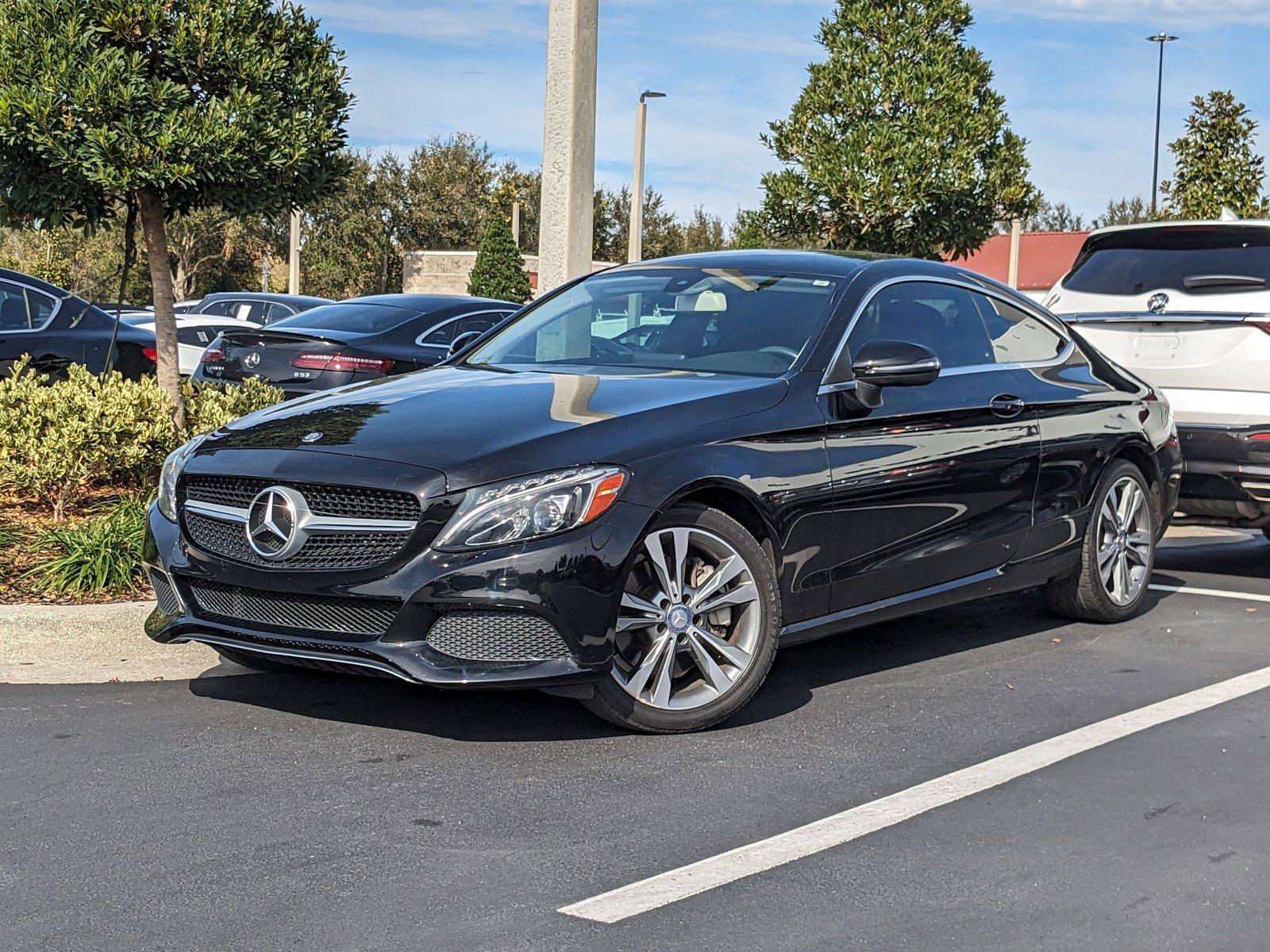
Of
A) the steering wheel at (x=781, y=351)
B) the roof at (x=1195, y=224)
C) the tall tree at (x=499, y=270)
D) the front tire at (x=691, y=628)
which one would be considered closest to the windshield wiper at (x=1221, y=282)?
the roof at (x=1195, y=224)

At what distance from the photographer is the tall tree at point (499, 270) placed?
41.9 meters

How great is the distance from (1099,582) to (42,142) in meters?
5.22

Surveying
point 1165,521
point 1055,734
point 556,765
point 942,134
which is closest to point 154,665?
point 556,765

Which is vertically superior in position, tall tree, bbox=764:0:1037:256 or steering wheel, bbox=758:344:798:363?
tall tree, bbox=764:0:1037:256

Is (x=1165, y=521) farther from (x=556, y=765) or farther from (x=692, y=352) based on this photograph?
(x=556, y=765)

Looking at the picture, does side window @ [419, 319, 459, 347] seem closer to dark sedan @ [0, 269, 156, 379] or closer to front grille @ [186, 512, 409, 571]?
dark sedan @ [0, 269, 156, 379]

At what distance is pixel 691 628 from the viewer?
5.19 metres

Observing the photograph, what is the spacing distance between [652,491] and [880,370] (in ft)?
3.87

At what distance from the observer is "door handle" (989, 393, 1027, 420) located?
649 centimetres

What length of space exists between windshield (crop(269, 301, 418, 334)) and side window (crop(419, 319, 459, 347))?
205 mm

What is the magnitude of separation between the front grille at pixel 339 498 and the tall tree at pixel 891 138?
1721 centimetres

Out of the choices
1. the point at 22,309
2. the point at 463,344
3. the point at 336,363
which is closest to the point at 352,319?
the point at 336,363

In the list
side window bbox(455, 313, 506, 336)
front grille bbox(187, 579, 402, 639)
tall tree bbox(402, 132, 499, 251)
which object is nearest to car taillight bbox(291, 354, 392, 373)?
side window bbox(455, 313, 506, 336)

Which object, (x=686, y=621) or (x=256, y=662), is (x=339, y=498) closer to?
(x=256, y=662)
